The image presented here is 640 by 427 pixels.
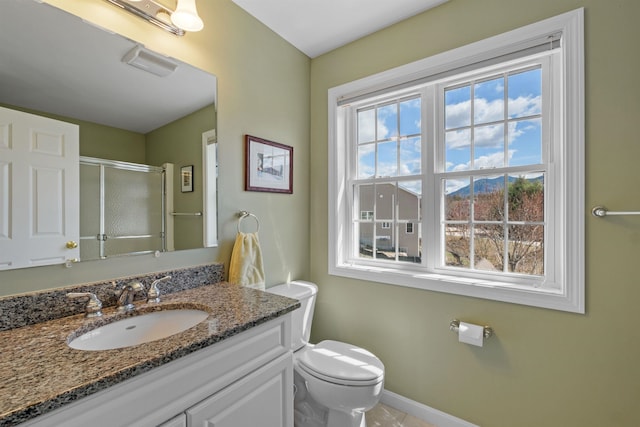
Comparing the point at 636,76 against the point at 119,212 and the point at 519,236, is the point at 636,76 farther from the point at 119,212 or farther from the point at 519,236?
the point at 119,212

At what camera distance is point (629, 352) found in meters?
1.20

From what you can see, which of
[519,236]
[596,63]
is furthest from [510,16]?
[519,236]

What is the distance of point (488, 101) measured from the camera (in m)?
1.61

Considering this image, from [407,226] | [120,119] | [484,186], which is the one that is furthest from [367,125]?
[120,119]

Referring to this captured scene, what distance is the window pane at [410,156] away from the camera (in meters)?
1.84

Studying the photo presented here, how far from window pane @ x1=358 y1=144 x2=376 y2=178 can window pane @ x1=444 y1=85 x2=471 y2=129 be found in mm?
517

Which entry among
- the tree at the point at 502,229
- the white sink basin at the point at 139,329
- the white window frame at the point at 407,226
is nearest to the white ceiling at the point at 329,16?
the tree at the point at 502,229

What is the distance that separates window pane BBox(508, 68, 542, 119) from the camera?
148 cm

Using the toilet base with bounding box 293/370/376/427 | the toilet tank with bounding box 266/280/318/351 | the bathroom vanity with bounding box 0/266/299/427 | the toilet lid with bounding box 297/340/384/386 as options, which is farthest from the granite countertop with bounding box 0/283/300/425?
the toilet base with bounding box 293/370/376/427

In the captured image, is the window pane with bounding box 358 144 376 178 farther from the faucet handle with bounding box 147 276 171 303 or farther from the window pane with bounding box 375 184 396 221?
the faucet handle with bounding box 147 276 171 303

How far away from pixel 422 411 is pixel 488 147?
161cm

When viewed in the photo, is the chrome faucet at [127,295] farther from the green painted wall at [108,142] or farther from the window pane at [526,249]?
the window pane at [526,249]

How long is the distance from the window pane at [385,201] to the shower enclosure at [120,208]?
134 cm

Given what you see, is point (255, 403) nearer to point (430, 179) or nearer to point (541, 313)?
point (541, 313)
